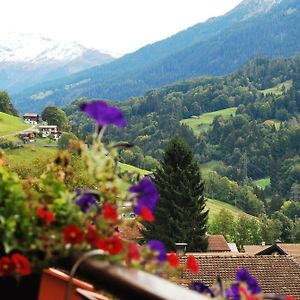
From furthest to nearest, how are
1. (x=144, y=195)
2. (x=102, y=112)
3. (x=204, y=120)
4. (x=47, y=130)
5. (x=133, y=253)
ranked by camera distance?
1. (x=204, y=120)
2. (x=47, y=130)
3. (x=144, y=195)
4. (x=102, y=112)
5. (x=133, y=253)

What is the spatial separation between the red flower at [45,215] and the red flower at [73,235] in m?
0.05

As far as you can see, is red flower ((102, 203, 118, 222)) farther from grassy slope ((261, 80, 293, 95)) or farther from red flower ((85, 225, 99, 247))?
grassy slope ((261, 80, 293, 95))

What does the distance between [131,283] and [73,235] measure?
0.79 feet

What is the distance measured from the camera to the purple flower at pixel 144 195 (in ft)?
6.47

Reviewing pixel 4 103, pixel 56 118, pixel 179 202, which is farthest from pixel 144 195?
pixel 4 103

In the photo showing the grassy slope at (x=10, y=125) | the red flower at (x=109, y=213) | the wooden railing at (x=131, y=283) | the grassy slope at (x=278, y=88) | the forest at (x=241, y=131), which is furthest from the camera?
the grassy slope at (x=278, y=88)

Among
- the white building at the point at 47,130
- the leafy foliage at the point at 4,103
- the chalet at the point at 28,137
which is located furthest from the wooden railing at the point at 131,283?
the leafy foliage at the point at 4,103

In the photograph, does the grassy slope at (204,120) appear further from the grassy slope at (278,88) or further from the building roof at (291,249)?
the building roof at (291,249)

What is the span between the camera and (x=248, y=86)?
543 ft

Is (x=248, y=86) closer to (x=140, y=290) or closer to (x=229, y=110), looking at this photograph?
(x=229, y=110)

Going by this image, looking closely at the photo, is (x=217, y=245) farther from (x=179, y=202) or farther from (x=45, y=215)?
(x=45, y=215)

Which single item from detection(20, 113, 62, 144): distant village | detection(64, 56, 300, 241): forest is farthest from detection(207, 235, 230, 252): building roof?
detection(20, 113, 62, 144): distant village

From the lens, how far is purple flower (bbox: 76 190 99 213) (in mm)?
1938

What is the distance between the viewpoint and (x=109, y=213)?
1851 mm
